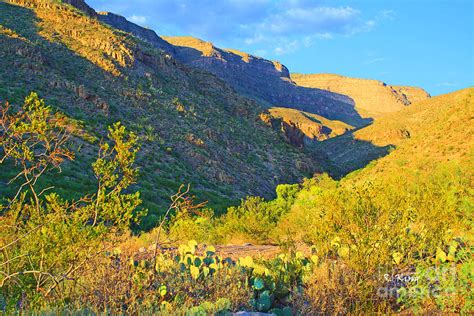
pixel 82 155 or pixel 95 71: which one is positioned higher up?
pixel 95 71

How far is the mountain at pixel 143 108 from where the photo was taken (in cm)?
3084

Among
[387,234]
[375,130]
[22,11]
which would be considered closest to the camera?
[387,234]

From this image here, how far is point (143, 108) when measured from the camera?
129 feet

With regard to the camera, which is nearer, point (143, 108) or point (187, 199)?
point (187, 199)

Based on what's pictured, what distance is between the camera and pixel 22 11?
46562 millimetres

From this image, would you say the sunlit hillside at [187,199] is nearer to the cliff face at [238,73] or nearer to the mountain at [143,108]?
the mountain at [143,108]

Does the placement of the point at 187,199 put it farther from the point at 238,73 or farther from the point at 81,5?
the point at 238,73

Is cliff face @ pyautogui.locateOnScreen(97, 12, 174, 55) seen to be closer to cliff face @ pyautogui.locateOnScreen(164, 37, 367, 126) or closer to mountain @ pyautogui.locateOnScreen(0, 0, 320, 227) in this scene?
cliff face @ pyautogui.locateOnScreen(164, 37, 367, 126)

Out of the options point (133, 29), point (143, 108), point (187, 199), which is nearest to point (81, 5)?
point (143, 108)

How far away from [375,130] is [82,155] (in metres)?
80.5

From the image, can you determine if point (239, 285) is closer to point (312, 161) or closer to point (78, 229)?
point (78, 229)

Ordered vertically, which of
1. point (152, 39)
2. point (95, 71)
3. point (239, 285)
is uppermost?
point (152, 39)

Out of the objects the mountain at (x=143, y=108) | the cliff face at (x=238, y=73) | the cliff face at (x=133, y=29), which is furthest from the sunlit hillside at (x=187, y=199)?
the cliff face at (x=238, y=73)

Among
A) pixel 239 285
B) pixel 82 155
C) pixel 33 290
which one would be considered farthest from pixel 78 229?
pixel 82 155
